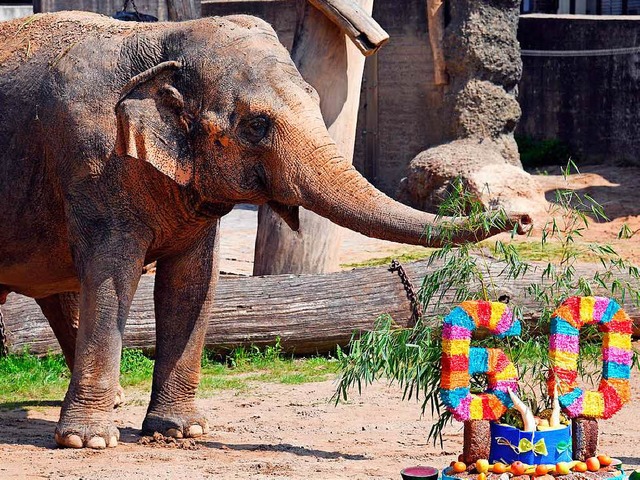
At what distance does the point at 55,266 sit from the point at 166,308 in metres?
0.60

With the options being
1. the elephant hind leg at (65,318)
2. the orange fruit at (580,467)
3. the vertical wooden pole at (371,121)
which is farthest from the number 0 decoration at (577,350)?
the vertical wooden pole at (371,121)

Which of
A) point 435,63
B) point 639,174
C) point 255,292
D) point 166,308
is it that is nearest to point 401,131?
point 435,63

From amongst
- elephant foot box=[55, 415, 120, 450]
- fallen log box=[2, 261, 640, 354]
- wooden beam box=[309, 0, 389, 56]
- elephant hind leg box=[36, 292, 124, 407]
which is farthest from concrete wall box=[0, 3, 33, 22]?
elephant foot box=[55, 415, 120, 450]

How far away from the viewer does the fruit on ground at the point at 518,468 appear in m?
5.30

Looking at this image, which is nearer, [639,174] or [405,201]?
[405,201]

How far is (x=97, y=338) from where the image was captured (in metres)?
6.71

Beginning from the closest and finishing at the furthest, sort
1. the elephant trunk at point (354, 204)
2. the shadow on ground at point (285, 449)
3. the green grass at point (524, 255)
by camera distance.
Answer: the elephant trunk at point (354, 204) → the shadow on ground at point (285, 449) → the green grass at point (524, 255)

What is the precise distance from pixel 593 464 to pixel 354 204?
169 centimetres

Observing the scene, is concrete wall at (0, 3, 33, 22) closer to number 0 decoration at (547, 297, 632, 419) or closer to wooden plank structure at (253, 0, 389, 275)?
wooden plank structure at (253, 0, 389, 275)

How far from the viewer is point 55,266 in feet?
23.3

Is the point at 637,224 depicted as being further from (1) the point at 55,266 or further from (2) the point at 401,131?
(1) the point at 55,266

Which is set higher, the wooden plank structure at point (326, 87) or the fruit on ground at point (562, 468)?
the wooden plank structure at point (326, 87)

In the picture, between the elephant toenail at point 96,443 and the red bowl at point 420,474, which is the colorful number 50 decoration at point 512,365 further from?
the elephant toenail at point 96,443

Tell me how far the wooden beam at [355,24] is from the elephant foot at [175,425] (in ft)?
11.0
